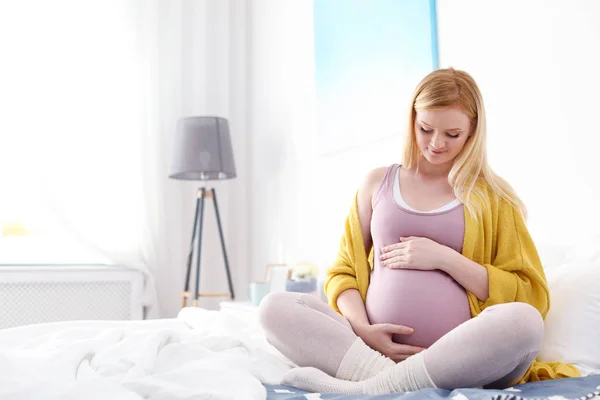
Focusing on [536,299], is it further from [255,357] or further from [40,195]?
[40,195]

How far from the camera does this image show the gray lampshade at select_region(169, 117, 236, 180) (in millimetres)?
3520

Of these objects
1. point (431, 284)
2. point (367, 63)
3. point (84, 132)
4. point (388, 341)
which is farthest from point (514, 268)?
point (84, 132)

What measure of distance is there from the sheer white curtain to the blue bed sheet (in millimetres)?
A: 2684

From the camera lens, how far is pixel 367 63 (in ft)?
9.18

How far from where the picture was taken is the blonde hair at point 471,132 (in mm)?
1612

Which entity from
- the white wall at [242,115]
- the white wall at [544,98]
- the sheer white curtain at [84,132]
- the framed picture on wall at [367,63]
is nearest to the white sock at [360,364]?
the white wall at [544,98]

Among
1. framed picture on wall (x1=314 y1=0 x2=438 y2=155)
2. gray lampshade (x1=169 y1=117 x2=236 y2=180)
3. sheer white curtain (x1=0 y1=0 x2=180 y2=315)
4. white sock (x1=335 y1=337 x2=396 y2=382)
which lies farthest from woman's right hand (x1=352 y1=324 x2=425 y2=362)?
sheer white curtain (x1=0 y1=0 x2=180 y2=315)

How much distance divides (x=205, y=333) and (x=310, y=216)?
1.70 m

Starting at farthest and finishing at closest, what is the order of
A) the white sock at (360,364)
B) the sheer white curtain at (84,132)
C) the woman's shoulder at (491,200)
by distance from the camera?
Result: 1. the sheer white curtain at (84,132)
2. the woman's shoulder at (491,200)
3. the white sock at (360,364)

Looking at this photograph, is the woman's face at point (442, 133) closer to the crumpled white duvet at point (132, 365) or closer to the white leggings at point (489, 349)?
the white leggings at point (489, 349)

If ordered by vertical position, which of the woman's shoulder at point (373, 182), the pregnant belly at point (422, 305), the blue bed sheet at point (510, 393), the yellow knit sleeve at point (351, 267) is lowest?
the blue bed sheet at point (510, 393)

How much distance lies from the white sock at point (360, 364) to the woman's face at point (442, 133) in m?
0.53

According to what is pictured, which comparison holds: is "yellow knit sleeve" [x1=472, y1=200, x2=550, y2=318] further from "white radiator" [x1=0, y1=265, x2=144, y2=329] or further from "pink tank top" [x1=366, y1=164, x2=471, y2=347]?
"white radiator" [x1=0, y1=265, x2=144, y2=329]

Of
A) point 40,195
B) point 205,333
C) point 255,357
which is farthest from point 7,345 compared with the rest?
point 40,195
